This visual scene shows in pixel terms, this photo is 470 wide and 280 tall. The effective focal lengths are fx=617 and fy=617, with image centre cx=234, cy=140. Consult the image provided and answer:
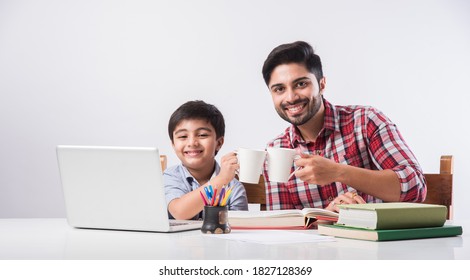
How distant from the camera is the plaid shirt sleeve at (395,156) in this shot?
1.77 metres

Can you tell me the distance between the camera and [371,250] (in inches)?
38.0

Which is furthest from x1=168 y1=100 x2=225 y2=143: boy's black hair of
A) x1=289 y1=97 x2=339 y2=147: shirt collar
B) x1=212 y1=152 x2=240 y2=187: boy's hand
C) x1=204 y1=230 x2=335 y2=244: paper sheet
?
x1=204 y1=230 x2=335 y2=244: paper sheet

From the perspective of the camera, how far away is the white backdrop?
3410 mm

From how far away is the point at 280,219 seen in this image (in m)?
1.33

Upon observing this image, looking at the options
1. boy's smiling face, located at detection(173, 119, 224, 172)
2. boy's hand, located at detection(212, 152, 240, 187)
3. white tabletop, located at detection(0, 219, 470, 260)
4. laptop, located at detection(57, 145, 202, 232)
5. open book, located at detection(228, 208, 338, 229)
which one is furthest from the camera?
boy's smiling face, located at detection(173, 119, 224, 172)

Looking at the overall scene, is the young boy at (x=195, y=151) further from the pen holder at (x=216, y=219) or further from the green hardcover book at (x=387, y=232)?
the green hardcover book at (x=387, y=232)

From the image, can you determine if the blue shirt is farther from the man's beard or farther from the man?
the man's beard

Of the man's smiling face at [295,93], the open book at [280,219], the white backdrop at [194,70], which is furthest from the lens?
Result: the white backdrop at [194,70]

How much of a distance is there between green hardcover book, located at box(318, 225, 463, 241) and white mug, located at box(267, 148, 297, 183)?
0.28 m

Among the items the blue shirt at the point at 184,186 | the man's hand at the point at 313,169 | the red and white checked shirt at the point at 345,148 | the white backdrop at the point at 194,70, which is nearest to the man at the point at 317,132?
the red and white checked shirt at the point at 345,148

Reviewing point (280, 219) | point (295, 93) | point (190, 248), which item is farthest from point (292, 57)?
point (190, 248)

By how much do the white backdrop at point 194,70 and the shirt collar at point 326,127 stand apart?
131cm

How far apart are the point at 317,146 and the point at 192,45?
1602 millimetres
